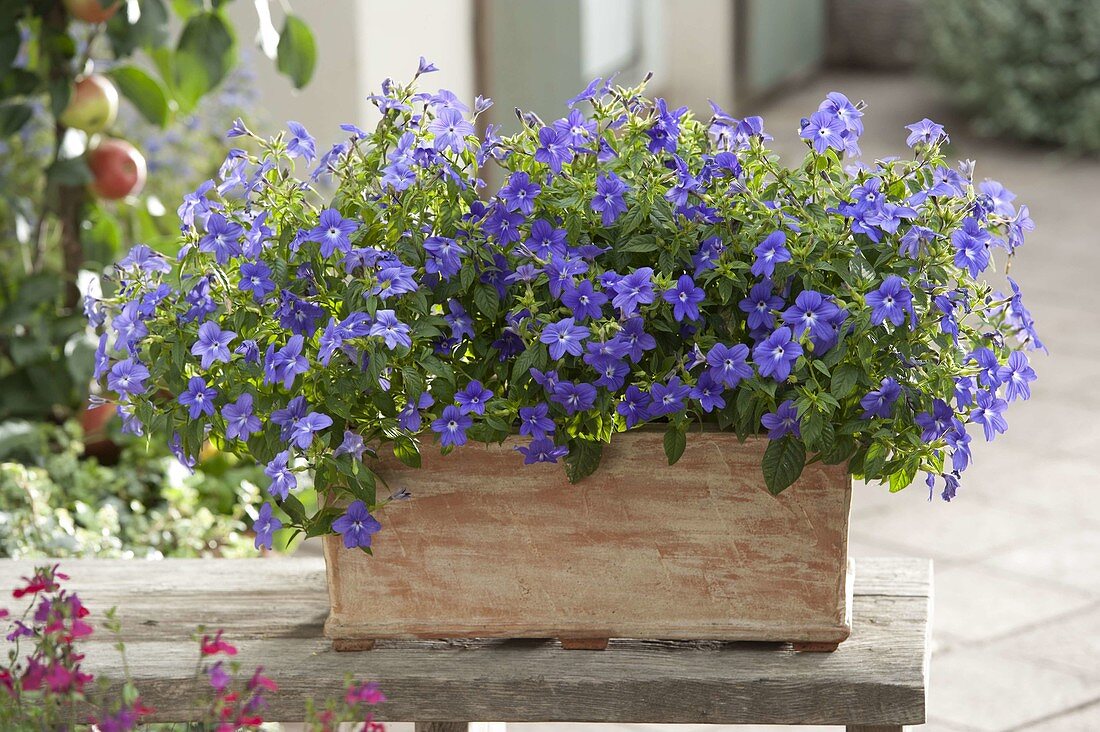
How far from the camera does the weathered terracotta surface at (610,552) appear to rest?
1266mm

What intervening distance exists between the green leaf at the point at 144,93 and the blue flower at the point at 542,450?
58.8 inches

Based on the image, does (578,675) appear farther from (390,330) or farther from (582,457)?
(390,330)

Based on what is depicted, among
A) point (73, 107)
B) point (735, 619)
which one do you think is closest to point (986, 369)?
point (735, 619)

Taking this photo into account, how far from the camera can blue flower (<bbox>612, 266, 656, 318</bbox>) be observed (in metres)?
1.17

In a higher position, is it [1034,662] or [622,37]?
[622,37]

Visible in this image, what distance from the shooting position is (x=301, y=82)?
2260mm

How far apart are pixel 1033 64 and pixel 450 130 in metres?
5.99

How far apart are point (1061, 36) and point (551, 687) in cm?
602

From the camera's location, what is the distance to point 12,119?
8.19 ft

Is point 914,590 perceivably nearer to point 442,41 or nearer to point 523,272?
point 523,272

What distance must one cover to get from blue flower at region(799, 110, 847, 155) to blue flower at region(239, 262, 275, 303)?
1.52ft

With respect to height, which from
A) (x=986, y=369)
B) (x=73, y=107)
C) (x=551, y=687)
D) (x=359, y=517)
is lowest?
(x=551, y=687)

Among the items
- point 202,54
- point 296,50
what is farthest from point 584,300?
point 202,54

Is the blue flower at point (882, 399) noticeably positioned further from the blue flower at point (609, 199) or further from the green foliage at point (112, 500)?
the green foliage at point (112, 500)
